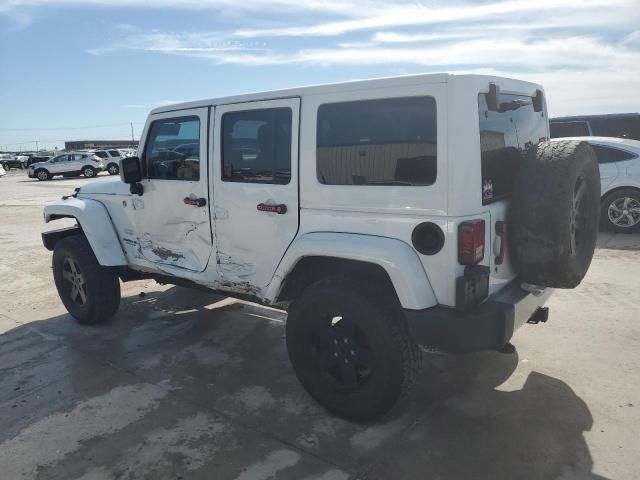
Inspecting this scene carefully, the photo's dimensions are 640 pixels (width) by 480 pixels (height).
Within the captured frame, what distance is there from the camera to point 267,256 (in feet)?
11.6

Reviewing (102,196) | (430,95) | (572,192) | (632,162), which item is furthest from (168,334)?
(632,162)

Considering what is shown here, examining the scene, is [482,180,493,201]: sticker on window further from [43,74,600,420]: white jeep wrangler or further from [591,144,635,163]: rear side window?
[591,144,635,163]: rear side window

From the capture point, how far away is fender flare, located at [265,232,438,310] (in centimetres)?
277

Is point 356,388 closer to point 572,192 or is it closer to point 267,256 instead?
point 267,256

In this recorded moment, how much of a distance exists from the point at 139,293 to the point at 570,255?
4947mm

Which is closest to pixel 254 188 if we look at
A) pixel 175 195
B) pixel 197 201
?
pixel 197 201

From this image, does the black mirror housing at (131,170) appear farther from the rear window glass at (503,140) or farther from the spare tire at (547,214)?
the spare tire at (547,214)

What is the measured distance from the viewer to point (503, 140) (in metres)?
3.05

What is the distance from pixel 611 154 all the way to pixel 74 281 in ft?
26.1

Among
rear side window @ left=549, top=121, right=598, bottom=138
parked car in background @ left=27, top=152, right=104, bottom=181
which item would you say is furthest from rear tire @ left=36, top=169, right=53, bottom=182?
rear side window @ left=549, top=121, right=598, bottom=138

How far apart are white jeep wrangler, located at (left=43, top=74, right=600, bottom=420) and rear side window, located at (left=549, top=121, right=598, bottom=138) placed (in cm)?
781

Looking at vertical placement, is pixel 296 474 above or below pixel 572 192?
below

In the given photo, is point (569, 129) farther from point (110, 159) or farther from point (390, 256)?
point (110, 159)

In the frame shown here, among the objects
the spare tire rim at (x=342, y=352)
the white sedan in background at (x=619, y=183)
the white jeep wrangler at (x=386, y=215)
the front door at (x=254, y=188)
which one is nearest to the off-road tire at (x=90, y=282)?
the white jeep wrangler at (x=386, y=215)
